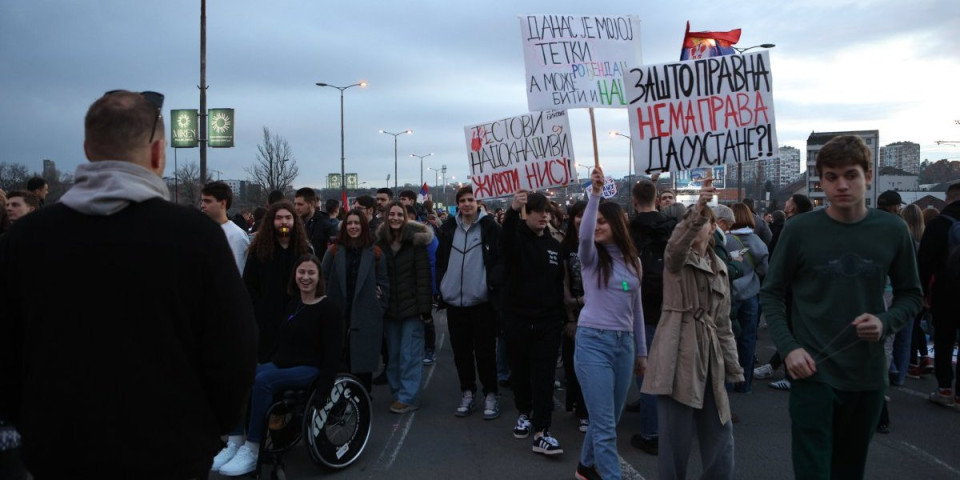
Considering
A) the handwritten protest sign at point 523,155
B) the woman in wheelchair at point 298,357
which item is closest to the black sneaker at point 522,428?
the woman in wheelchair at point 298,357

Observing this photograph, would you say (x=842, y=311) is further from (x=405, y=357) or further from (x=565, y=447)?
(x=405, y=357)

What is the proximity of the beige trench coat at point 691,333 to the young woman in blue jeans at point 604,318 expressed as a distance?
499 millimetres

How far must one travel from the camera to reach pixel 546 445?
5.68 metres

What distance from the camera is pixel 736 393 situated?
7.73 metres

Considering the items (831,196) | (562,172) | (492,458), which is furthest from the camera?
(562,172)

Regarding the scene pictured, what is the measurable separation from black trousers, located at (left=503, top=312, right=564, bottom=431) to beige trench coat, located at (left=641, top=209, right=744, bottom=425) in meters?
1.67

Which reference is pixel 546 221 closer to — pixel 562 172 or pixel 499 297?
pixel 499 297

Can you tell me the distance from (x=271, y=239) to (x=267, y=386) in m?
1.45

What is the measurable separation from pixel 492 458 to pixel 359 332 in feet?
6.59

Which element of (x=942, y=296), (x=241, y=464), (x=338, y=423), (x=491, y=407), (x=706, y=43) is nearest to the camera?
(x=241, y=464)

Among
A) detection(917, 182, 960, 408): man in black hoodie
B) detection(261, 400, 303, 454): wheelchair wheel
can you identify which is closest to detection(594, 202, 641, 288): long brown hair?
detection(261, 400, 303, 454): wheelchair wheel

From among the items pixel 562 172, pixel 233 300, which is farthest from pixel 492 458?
pixel 233 300

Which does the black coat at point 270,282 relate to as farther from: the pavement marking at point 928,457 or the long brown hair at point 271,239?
the pavement marking at point 928,457

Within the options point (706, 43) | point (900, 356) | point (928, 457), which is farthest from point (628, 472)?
point (706, 43)
